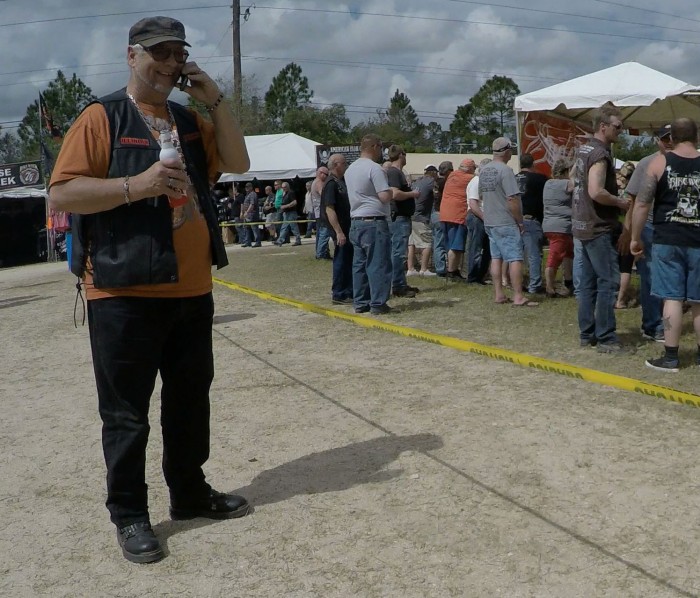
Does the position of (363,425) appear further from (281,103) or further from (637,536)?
(281,103)

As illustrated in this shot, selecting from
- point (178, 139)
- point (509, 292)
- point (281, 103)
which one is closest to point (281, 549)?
point (178, 139)

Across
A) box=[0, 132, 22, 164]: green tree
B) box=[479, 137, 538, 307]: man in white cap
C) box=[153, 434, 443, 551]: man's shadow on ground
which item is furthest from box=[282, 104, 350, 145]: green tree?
box=[153, 434, 443, 551]: man's shadow on ground

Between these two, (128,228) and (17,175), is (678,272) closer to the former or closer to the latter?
(128,228)

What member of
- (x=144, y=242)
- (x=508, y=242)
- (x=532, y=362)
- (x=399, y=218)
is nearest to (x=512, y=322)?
(x=508, y=242)

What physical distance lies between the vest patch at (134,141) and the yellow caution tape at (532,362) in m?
3.61

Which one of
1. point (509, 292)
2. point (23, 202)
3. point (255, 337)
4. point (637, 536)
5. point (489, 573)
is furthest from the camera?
point (23, 202)

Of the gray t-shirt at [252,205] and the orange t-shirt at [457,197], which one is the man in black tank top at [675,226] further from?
the gray t-shirt at [252,205]

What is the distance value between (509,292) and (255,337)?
3.77m

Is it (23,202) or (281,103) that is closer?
(23,202)

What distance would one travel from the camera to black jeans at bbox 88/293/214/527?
3266 mm

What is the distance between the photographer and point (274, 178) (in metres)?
27.6

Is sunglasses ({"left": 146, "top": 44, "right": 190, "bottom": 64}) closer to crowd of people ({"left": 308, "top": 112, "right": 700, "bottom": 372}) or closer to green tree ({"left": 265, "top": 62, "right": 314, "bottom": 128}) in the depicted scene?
crowd of people ({"left": 308, "top": 112, "right": 700, "bottom": 372})

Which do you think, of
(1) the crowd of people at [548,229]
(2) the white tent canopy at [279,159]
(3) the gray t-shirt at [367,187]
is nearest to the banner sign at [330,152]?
(2) the white tent canopy at [279,159]

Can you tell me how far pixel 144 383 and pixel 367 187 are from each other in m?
5.82
